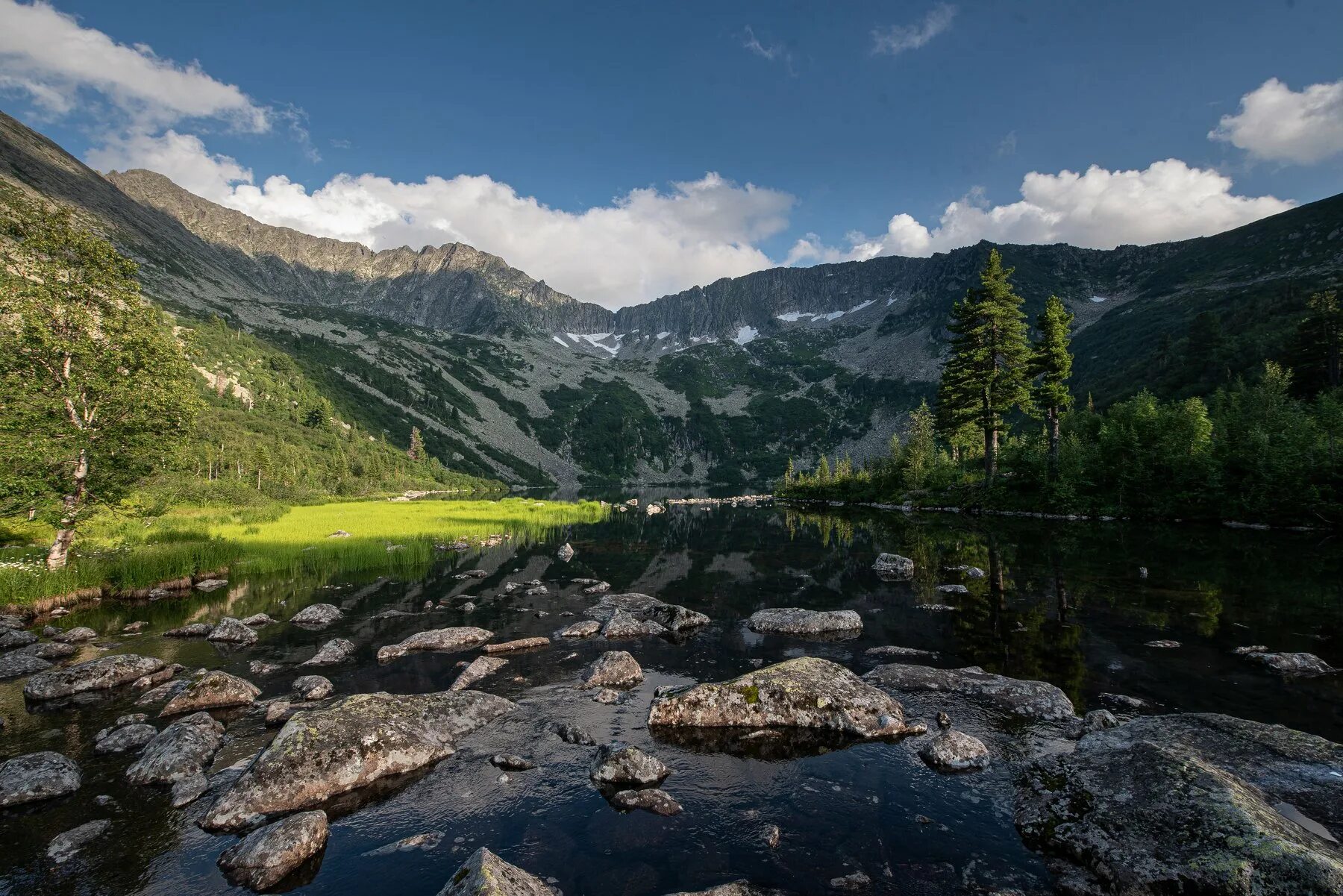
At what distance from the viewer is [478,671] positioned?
1736 centimetres

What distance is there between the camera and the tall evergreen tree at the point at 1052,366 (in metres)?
63.8

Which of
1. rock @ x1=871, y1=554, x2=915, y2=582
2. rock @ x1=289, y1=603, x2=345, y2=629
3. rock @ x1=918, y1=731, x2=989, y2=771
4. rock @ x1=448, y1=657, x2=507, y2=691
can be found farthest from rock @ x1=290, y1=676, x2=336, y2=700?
rock @ x1=871, y1=554, x2=915, y2=582

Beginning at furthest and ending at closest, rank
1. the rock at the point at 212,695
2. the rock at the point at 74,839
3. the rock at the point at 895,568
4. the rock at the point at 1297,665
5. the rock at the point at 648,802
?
the rock at the point at 895,568
the rock at the point at 1297,665
the rock at the point at 212,695
the rock at the point at 648,802
the rock at the point at 74,839

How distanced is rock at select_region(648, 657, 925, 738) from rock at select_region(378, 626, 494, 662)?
401 inches

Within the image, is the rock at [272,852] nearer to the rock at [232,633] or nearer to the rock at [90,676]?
the rock at [90,676]

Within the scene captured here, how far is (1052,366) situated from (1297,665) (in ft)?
193

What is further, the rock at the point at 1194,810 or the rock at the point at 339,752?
the rock at the point at 339,752

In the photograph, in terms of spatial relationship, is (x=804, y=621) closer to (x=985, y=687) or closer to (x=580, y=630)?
(x=985, y=687)

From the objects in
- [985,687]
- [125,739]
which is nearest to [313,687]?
[125,739]

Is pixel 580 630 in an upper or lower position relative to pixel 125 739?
lower

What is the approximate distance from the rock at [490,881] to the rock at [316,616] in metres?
20.5

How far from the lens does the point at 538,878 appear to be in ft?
25.5

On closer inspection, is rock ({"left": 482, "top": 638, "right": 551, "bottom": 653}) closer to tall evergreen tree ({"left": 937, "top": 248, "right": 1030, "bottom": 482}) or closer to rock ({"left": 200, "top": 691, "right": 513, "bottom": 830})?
rock ({"left": 200, "top": 691, "right": 513, "bottom": 830})

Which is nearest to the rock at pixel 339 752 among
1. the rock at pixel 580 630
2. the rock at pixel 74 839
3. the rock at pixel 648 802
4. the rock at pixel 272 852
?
the rock at pixel 272 852
